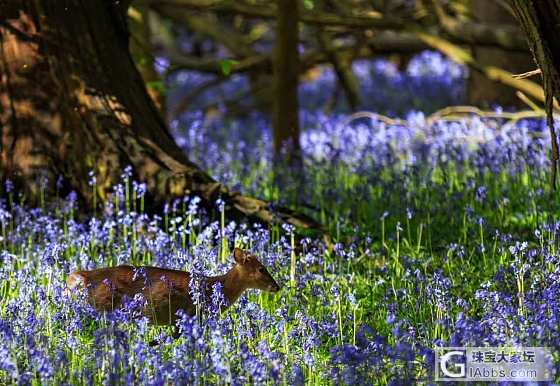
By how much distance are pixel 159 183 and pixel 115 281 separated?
6.99ft

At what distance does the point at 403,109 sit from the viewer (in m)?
16.1

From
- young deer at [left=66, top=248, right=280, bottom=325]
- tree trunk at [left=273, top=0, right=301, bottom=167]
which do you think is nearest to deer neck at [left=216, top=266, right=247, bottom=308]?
young deer at [left=66, top=248, right=280, bottom=325]

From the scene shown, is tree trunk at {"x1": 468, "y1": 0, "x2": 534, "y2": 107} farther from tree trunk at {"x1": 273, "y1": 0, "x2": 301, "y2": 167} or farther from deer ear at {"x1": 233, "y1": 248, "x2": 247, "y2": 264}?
deer ear at {"x1": 233, "y1": 248, "x2": 247, "y2": 264}

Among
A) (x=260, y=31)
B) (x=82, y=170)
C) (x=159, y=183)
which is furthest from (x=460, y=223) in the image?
(x=260, y=31)

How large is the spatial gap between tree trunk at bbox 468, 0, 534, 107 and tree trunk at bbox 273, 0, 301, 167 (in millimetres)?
3096

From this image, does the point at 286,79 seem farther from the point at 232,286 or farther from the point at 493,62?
the point at 232,286

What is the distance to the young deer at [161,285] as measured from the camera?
5.69 m

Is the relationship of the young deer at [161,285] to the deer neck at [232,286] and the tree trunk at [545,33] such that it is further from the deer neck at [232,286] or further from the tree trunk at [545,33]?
the tree trunk at [545,33]

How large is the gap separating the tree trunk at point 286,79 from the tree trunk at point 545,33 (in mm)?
4585

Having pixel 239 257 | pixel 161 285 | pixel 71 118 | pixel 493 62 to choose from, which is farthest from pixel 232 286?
pixel 493 62

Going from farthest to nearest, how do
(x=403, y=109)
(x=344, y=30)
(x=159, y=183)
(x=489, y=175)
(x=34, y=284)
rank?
(x=403, y=109), (x=344, y=30), (x=489, y=175), (x=159, y=183), (x=34, y=284)

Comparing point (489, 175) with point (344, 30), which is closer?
point (489, 175)

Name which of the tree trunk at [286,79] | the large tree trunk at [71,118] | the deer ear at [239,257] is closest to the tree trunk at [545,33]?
the deer ear at [239,257]

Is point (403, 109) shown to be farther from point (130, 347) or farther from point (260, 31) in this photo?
point (130, 347)
